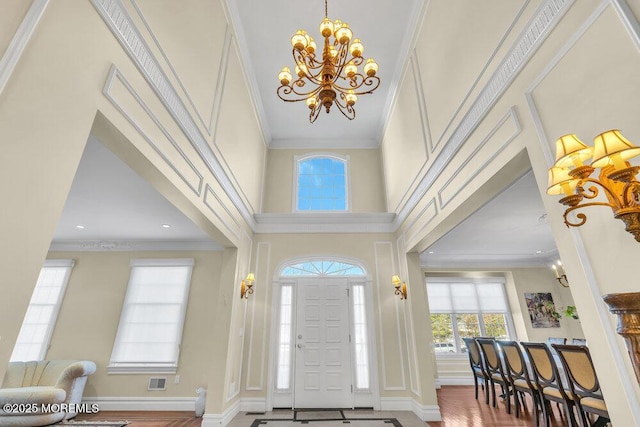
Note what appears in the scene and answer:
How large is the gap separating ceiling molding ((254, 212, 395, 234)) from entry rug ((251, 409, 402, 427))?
2.94 m

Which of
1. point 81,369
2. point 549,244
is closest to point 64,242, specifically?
point 81,369

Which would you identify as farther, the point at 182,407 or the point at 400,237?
the point at 400,237

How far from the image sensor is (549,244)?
6.40 metres

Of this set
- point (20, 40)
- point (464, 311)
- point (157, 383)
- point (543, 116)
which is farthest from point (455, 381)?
point (20, 40)

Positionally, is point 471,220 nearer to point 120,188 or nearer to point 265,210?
point 265,210

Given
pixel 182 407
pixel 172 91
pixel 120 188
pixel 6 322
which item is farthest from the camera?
pixel 182 407

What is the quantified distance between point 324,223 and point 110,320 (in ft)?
13.5

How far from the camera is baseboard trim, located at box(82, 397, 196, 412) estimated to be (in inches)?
192

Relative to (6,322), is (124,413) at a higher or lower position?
lower

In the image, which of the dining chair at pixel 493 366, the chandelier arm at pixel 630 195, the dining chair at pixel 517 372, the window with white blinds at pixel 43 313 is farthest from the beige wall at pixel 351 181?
the chandelier arm at pixel 630 195

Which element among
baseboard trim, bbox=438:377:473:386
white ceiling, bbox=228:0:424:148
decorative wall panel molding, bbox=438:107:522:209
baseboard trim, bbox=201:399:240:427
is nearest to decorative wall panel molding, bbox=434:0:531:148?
decorative wall panel molding, bbox=438:107:522:209

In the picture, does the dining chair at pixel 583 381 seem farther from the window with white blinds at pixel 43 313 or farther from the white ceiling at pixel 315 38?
the window with white blinds at pixel 43 313

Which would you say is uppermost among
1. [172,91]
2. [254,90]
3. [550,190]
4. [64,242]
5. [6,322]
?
[254,90]

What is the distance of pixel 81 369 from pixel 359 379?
423 cm
